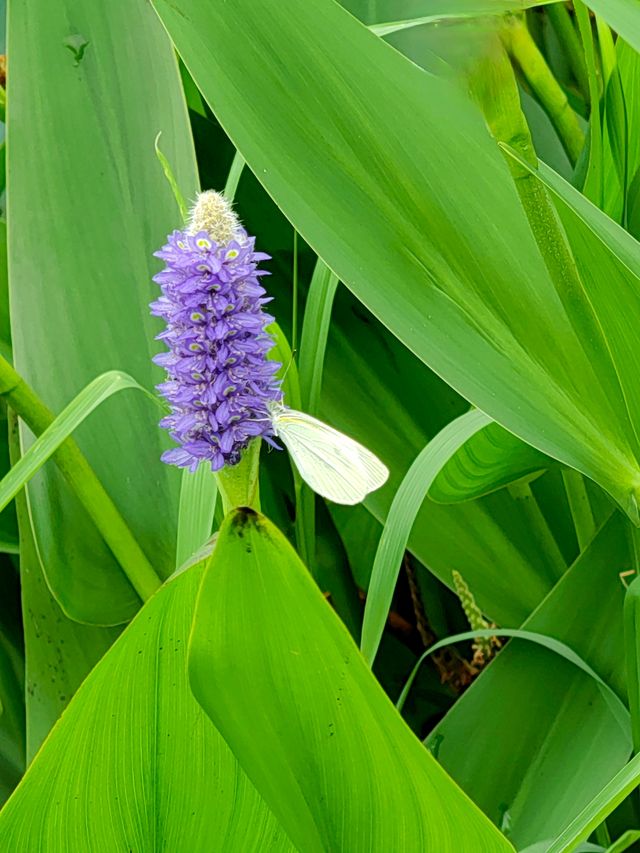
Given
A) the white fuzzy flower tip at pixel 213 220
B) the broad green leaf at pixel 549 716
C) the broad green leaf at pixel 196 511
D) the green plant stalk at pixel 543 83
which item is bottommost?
the broad green leaf at pixel 549 716

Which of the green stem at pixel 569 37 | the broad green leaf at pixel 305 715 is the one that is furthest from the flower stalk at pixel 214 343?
the green stem at pixel 569 37

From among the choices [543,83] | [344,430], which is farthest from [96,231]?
[543,83]

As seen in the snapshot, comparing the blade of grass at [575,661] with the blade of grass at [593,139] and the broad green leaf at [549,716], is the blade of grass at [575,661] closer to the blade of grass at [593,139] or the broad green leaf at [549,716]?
the broad green leaf at [549,716]

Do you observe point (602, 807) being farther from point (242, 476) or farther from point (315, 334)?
point (315, 334)

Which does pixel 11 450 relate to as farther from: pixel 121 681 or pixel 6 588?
pixel 121 681

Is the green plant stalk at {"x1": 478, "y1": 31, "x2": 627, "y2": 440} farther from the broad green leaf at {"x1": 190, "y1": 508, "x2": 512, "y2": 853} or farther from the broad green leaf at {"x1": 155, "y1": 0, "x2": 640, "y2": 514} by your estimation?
the broad green leaf at {"x1": 190, "y1": 508, "x2": 512, "y2": 853}

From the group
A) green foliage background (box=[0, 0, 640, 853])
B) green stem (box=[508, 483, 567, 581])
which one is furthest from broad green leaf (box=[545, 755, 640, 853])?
green stem (box=[508, 483, 567, 581])
